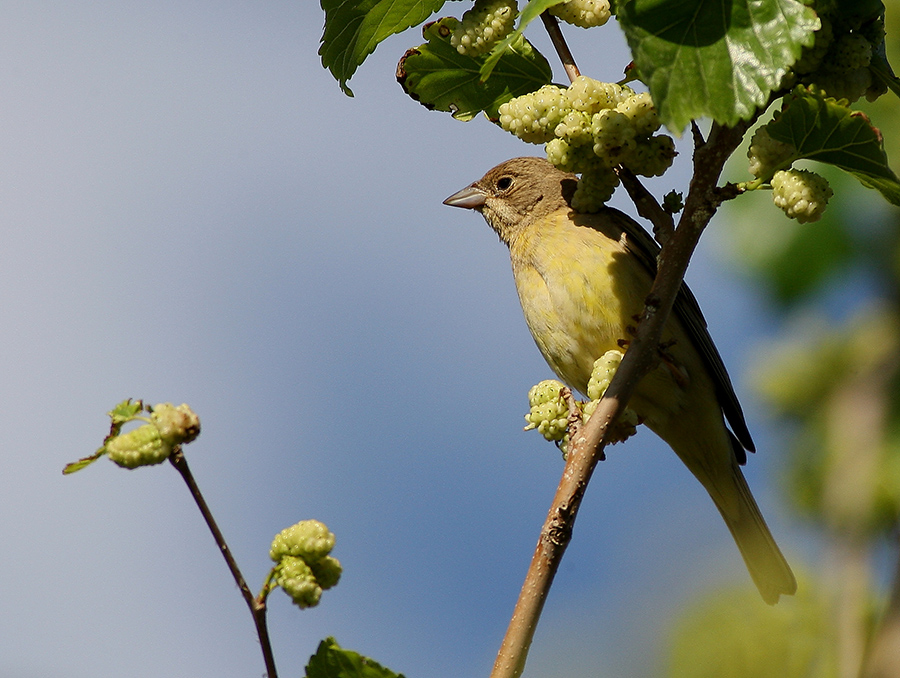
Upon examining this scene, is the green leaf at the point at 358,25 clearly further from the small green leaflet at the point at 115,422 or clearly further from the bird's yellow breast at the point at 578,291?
the bird's yellow breast at the point at 578,291

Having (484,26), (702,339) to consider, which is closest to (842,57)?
(484,26)

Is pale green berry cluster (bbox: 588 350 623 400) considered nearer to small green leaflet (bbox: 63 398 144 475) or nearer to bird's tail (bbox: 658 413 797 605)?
small green leaflet (bbox: 63 398 144 475)

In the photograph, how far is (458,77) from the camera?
3285 mm

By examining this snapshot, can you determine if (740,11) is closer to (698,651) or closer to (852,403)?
(698,651)

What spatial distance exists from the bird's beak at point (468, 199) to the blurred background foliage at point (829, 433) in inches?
86.7

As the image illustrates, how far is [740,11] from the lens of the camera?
220 cm

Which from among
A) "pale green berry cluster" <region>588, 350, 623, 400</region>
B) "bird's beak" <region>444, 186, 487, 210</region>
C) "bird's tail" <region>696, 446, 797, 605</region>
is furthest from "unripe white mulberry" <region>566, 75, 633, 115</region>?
"bird's beak" <region>444, 186, 487, 210</region>

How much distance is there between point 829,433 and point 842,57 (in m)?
1.63

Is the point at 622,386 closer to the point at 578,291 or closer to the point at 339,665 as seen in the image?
the point at 339,665

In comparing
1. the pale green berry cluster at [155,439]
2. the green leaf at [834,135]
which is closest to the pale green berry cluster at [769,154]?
the green leaf at [834,135]

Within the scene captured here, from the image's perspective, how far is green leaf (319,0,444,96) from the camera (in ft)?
9.47

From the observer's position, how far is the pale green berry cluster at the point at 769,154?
8.41ft

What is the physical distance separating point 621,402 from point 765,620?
66cm

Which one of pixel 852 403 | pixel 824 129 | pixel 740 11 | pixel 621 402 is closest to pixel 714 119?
pixel 740 11
